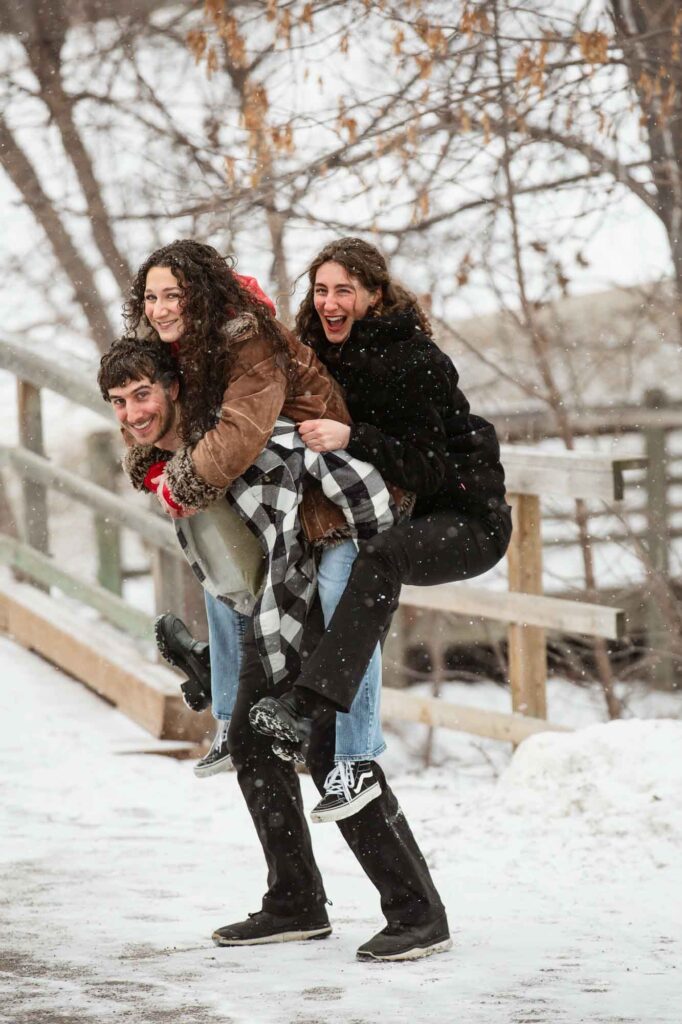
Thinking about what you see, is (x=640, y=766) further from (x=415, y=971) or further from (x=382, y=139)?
(x=382, y=139)

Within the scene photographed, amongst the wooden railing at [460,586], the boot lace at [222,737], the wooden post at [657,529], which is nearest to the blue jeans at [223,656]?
the boot lace at [222,737]

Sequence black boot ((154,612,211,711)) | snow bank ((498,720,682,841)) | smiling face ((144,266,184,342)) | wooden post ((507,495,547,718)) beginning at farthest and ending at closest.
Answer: wooden post ((507,495,547,718)) → snow bank ((498,720,682,841)) → black boot ((154,612,211,711)) → smiling face ((144,266,184,342))

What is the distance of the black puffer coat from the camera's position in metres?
3.42

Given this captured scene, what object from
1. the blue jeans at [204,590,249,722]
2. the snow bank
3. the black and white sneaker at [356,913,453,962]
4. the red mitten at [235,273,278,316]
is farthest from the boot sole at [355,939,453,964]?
the red mitten at [235,273,278,316]

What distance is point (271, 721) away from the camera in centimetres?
331

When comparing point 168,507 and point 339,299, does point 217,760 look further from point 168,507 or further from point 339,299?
point 339,299

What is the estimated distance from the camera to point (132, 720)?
620 centimetres

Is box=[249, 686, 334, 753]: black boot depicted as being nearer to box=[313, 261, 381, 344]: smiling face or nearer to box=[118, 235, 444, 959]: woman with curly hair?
box=[118, 235, 444, 959]: woman with curly hair

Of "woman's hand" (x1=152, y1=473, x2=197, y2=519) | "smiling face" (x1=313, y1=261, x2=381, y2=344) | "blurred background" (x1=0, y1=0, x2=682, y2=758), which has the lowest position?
"woman's hand" (x1=152, y1=473, x2=197, y2=519)

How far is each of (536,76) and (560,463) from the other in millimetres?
2113

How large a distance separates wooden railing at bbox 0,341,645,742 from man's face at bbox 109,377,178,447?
2.19m

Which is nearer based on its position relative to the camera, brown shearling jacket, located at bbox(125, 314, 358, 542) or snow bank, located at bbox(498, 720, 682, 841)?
brown shearling jacket, located at bbox(125, 314, 358, 542)

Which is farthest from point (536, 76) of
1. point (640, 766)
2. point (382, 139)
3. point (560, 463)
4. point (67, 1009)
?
point (67, 1009)

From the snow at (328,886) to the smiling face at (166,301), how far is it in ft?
4.91
